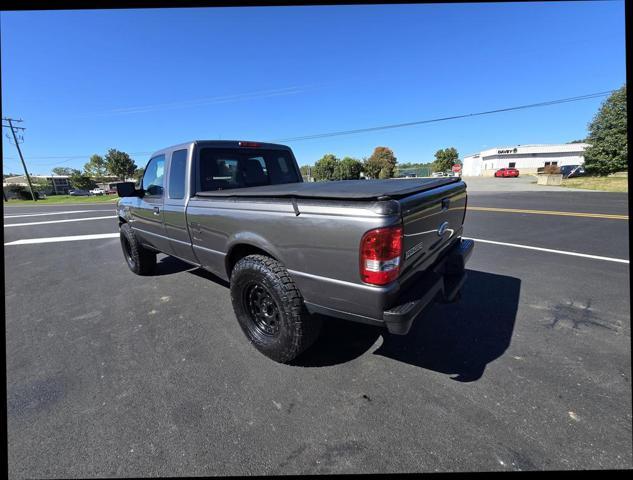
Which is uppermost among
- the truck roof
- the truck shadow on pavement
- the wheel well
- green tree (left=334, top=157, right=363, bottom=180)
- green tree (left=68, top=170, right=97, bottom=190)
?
green tree (left=68, top=170, right=97, bottom=190)

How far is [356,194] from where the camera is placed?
2.33 metres

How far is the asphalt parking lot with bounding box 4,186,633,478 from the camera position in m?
2.11

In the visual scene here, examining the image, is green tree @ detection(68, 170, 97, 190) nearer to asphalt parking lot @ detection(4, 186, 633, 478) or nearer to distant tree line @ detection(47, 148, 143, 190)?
distant tree line @ detection(47, 148, 143, 190)

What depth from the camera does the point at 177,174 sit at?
393cm

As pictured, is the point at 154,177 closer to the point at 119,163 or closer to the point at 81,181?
the point at 119,163

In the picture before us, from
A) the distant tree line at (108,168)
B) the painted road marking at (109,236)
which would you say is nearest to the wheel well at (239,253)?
the painted road marking at (109,236)

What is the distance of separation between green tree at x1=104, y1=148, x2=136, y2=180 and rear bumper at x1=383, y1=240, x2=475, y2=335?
7326 centimetres

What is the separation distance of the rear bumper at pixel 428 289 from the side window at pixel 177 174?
110 inches

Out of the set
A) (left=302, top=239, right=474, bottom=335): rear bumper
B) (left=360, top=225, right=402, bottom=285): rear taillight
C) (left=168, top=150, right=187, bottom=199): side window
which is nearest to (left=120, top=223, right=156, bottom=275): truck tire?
(left=168, top=150, right=187, bottom=199): side window

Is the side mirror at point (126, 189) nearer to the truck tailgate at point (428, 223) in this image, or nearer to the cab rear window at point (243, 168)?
the cab rear window at point (243, 168)

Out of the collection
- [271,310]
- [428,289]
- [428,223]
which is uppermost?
[428,223]

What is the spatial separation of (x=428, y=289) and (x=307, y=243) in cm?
107

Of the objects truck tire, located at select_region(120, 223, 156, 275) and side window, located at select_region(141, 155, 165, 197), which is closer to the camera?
side window, located at select_region(141, 155, 165, 197)

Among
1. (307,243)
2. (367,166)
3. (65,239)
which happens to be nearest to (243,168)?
(307,243)
